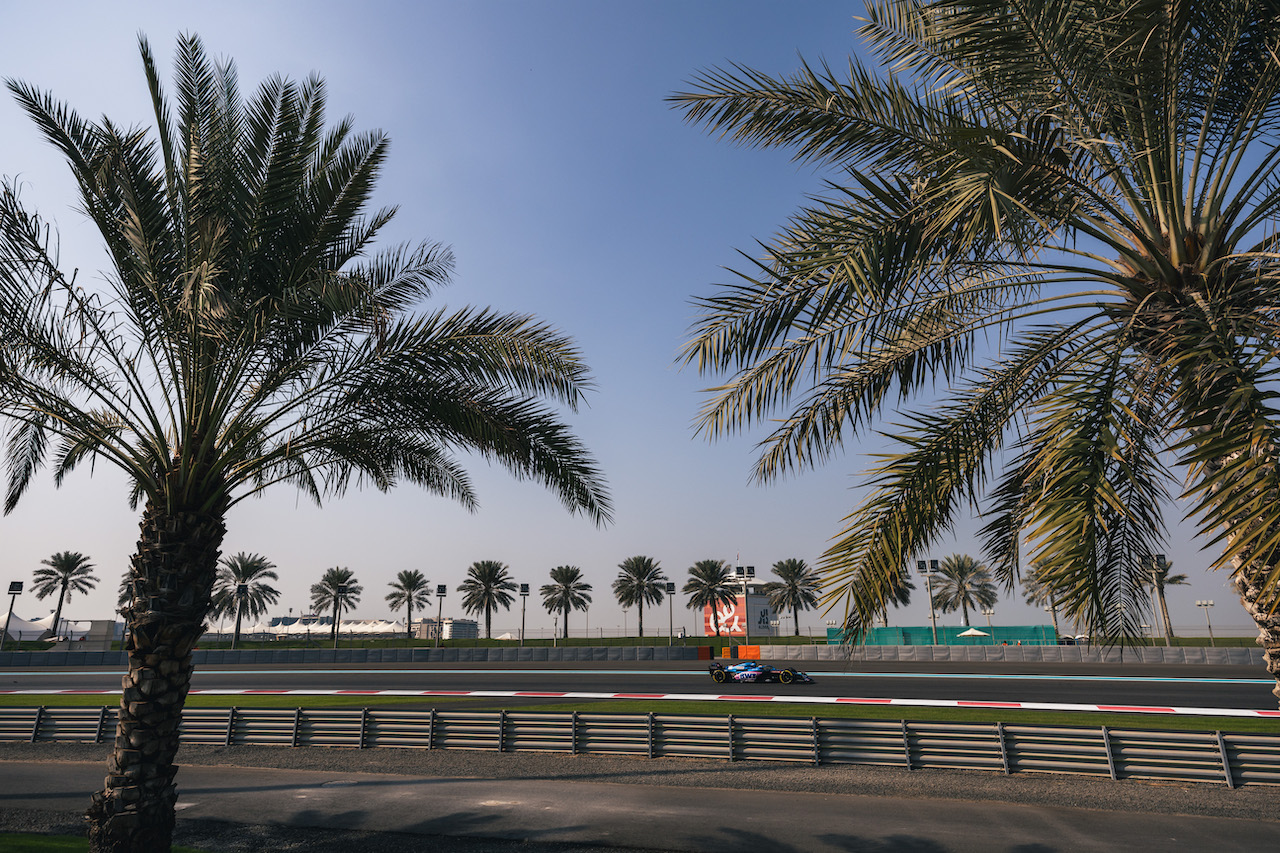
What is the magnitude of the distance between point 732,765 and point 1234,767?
8.94 meters

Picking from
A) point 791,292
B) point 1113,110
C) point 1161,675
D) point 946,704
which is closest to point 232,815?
point 791,292

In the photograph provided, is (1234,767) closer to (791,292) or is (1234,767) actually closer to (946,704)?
(946,704)

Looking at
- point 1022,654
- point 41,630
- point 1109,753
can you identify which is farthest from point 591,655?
point 41,630

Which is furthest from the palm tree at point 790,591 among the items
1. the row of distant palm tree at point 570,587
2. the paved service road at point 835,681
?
the paved service road at point 835,681

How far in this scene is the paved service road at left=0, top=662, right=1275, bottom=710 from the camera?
26.0m

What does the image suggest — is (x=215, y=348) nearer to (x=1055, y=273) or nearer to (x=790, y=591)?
(x=1055, y=273)

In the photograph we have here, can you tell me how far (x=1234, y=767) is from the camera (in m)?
12.5

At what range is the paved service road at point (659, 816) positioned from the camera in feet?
33.3

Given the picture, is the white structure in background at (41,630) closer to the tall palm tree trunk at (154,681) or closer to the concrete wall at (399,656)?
the concrete wall at (399,656)

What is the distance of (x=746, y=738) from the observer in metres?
15.1

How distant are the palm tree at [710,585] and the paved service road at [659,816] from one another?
6553cm

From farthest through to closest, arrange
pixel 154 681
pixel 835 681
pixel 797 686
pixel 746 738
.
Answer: pixel 835 681 < pixel 797 686 < pixel 746 738 < pixel 154 681

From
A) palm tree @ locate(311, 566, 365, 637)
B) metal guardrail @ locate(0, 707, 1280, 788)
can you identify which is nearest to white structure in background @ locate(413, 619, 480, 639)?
palm tree @ locate(311, 566, 365, 637)

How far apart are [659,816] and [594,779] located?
2744mm
